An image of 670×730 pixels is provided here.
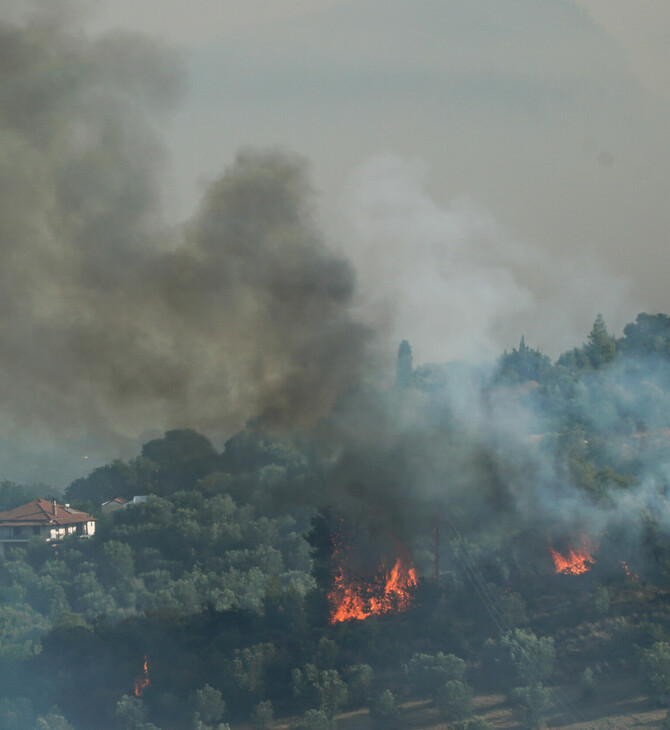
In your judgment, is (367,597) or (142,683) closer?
(142,683)

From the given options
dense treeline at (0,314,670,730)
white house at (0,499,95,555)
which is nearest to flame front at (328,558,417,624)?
dense treeline at (0,314,670,730)

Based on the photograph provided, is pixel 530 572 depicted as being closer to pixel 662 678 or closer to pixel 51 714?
pixel 662 678

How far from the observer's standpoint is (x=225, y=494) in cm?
12312

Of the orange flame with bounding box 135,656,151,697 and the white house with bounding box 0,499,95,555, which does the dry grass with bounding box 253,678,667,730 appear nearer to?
the orange flame with bounding box 135,656,151,697

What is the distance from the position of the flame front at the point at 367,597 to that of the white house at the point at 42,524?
6419cm

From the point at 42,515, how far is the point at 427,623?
76.6m

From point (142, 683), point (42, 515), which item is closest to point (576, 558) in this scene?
point (142, 683)

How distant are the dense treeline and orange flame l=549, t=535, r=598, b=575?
589mm

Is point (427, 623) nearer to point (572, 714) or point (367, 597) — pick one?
point (367, 597)

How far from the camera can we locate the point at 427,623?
205 feet

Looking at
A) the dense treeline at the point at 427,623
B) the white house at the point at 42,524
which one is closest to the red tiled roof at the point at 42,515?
the white house at the point at 42,524

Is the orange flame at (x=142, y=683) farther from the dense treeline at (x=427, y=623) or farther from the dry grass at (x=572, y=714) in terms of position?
the dry grass at (x=572, y=714)

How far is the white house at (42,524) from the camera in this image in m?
126

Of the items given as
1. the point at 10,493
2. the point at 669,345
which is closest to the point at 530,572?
the point at 669,345
